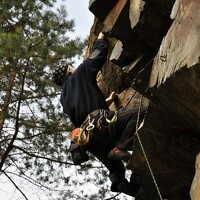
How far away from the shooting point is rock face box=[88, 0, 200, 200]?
301cm

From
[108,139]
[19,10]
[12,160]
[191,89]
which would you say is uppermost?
[19,10]

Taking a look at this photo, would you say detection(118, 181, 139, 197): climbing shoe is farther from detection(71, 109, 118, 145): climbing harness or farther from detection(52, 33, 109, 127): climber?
detection(52, 33, 109, 127): climber

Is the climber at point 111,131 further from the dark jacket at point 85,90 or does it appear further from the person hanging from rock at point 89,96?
the dark jacket at point 85,90

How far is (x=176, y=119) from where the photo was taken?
3.78 m

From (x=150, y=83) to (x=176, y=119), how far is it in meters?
0.52

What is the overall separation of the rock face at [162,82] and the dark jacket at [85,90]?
35 cm

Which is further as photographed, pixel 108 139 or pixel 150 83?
pixel 108 139

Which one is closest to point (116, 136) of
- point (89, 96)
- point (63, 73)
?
point (89, 96)

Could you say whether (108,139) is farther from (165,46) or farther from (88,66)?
(165,46)

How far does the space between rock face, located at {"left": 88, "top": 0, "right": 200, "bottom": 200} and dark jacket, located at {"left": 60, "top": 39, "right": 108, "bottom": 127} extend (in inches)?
14.0

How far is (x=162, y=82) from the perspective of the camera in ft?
10.5

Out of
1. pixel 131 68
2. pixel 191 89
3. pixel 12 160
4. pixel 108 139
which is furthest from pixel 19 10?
pixel 191 89

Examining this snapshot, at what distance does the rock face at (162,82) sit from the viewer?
3.01 metres

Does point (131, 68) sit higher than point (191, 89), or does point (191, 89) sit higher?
point (131, 68)
